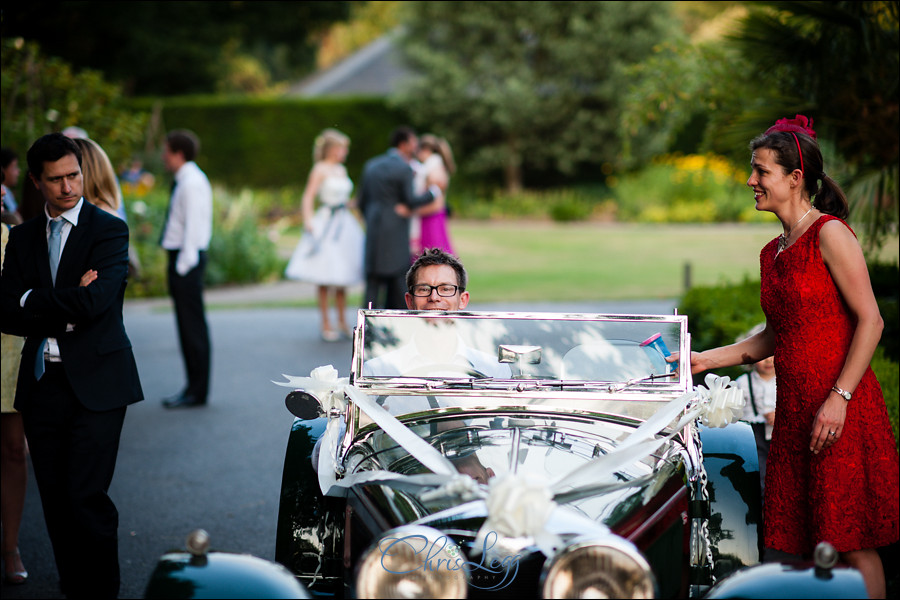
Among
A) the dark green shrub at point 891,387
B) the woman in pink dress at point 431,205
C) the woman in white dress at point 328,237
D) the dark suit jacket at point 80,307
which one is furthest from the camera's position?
the woman in pink dress at point 431,205

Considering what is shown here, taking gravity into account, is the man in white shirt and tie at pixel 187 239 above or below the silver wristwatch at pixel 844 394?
above

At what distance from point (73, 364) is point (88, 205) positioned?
25.8 inches

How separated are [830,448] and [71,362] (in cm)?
282

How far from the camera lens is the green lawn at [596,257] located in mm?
14055

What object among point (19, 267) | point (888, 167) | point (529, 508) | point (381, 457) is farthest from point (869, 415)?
point (888, 167)

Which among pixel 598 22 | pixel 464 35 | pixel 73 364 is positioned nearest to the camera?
pixel 73 364

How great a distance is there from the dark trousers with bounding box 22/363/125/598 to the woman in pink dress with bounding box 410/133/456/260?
21.1 feet

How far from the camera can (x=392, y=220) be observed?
31.3ft

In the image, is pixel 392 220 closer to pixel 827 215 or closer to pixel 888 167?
pixel 888 167

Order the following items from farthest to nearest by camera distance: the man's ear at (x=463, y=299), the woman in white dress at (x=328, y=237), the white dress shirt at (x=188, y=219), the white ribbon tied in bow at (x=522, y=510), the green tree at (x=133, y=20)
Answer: the woman in white dress at (x=328, y=237), the white dress shirt at (x=188, y=219), the green tree at (x=133, y=20), the man's ear at (x=463, y=299), the white ribbon tied in bow at (x=522, y=510)

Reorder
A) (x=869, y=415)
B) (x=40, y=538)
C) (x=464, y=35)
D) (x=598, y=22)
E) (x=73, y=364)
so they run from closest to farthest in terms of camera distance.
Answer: (x=869, y=415), (x=73, y=364), (x=40, y=538), (x=598, y=22), (x=464, y=35)

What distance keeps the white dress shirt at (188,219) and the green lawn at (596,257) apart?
16.6 feet

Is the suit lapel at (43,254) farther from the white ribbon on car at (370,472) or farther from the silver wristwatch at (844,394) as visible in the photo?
the silver wristwatch at (844,394)

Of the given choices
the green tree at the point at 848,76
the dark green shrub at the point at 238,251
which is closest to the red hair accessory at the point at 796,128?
the green tree at the point at 848,76
